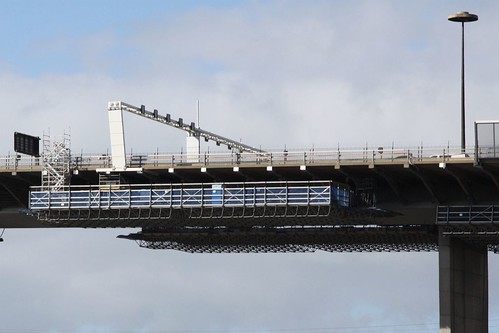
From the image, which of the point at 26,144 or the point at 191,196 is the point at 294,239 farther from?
the point at 26,144

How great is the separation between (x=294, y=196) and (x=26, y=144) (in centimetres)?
2567

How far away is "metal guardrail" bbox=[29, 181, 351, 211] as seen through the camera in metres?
147

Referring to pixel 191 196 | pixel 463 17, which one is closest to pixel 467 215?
pixel 463 17

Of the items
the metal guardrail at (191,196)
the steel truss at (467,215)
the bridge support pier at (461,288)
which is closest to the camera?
the steel truss at (467,215)

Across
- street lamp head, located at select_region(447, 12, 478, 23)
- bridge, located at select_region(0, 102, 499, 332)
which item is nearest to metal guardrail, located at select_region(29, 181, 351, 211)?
bridge, located at select_region(0, 102, 499, 332)

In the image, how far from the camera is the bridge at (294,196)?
146m

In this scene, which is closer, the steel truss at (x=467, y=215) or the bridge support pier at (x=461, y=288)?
the steel truss at (x=467, y=215)

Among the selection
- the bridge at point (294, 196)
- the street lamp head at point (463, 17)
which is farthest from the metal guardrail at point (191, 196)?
the street lamp head at point (463, 17)

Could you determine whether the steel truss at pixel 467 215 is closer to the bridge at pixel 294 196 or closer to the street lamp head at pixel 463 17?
the bridge at pixel 294 196

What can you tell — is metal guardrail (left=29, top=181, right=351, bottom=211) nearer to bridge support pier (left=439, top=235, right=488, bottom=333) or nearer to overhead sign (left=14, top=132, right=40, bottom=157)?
overhead sign (left=14, top=132, right=40, bottom=157)

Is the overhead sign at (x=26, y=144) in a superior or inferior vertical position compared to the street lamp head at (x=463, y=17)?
inferior

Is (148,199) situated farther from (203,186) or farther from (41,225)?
(41,225)

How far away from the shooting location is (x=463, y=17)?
152m

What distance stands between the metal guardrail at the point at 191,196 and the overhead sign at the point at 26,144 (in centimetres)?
375
